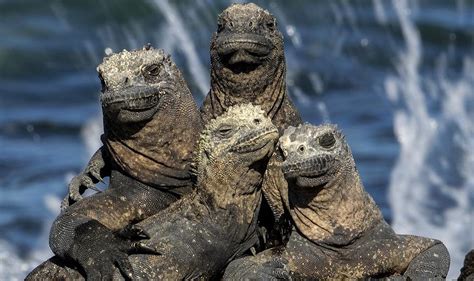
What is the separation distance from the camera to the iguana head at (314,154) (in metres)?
15.6

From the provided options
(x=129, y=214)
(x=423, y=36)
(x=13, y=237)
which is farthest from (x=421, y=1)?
(x=129, y=214)

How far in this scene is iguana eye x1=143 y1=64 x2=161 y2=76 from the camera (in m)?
16.6

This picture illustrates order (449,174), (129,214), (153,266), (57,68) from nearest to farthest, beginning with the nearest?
(153,266), (129,214), (449,174), (57,68)

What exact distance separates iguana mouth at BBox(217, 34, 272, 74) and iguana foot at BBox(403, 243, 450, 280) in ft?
8.53

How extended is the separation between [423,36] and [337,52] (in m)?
2.34

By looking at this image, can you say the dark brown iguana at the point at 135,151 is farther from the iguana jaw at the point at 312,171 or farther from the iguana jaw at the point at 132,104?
the iguana jaw at the point at 312,171

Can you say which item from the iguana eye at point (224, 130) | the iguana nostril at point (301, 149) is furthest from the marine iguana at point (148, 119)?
the iguana nostril at point (301, 149)

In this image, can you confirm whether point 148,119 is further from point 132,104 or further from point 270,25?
point 270,25

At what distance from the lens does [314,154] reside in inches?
618

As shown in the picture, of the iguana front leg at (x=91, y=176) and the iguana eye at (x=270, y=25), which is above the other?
the iguana eye at (x=270, y=25)

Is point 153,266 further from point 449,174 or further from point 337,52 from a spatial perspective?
point 337,52

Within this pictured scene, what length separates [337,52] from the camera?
42.2 meters

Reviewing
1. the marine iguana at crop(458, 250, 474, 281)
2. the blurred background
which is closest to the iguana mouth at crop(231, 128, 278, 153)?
the marine iguana at crop(458, 250, 474, 281)

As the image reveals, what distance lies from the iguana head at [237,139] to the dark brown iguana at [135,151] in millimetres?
802
